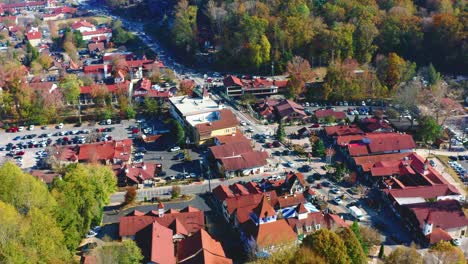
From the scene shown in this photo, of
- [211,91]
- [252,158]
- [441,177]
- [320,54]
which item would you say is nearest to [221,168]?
[252,158]

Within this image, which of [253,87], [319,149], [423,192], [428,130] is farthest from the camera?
[253,87]

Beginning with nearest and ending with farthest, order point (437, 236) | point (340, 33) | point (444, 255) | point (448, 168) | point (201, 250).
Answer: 1. point (444, 255)
2. point (201, 250)
3. point (437, 236)
4. point (448, 168)
5. point (340, 33)

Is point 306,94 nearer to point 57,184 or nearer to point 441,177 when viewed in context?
point 441,177

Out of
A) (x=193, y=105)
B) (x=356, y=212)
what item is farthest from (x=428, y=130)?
(x=193, y=105)

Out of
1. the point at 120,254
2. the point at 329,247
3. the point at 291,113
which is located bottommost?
the point at 291,113

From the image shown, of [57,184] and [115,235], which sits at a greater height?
[57,184]

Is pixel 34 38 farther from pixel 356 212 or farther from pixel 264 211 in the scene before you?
pixel 356 212

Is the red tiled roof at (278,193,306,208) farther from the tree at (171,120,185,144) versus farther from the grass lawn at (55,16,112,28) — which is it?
the grass lawn at (55,16,112,28)

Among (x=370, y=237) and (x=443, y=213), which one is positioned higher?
(x=443, y=213)
